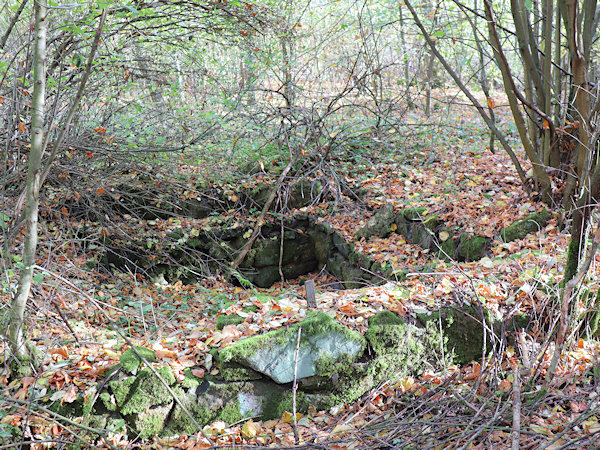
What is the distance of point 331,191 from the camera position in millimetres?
6887

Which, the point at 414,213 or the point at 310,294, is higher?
the point at 414,213

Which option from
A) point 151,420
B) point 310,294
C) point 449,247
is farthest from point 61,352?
point 449,247

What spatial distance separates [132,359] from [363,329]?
161cm

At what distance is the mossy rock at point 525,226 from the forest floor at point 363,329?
0.36ft

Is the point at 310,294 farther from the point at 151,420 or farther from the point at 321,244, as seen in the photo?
the point at 321,244

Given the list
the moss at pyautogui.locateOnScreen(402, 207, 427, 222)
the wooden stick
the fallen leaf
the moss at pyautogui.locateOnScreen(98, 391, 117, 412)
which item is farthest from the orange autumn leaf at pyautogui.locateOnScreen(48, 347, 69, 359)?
the moss at pyautogui.locateOnScreen(402, 207, 427, 222)

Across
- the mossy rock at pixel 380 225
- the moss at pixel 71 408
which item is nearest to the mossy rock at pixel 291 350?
the moss at pixel 71 408

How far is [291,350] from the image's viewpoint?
2.98 meters

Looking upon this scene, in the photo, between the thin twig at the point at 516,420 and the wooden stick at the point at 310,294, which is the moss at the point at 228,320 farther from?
the thin twig at the point at 516,420

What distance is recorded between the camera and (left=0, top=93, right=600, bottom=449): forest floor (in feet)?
7.85

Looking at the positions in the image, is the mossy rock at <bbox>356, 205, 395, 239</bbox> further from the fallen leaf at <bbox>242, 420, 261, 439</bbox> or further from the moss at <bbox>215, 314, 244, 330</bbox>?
the fallen leaf at <bbox>242, 420, 261, 439</bbox>

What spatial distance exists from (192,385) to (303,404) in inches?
30.2

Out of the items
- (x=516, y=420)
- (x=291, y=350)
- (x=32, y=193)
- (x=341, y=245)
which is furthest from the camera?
(x=341, y=245)

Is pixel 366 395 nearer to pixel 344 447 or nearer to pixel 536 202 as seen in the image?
pixel 344 447
